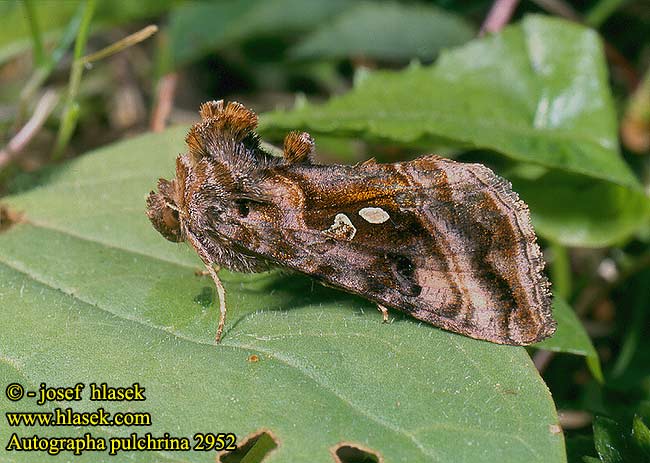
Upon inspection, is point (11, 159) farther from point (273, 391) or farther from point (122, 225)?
point (273, 391)

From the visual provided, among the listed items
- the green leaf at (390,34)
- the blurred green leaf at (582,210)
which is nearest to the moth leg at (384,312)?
the blurred green leaf at (582,210)

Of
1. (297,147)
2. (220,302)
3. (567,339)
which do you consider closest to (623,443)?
(567,339)

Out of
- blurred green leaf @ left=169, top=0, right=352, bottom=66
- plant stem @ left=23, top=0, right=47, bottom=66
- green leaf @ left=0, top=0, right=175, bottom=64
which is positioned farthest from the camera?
blurred green leaf @ left=169, top=0, right=352, bottom=66

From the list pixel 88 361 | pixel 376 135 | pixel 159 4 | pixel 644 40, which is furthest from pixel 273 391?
pixel 644 40

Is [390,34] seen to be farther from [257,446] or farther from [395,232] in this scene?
[257,446]

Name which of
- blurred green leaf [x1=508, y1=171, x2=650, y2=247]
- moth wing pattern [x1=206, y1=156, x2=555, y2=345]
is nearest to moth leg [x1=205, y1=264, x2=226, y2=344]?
moth wing pattern [x1=206, y1=156, x2=555, y2=345]

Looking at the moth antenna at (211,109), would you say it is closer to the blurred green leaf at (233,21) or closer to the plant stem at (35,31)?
the plant stem at (35,31)

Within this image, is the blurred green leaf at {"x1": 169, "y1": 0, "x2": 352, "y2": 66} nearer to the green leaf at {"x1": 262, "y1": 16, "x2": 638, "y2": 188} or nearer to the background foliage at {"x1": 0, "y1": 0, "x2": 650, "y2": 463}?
the background foliage at {"x1": 0, "y1": 0, "x2": 650, "y2": 463}
